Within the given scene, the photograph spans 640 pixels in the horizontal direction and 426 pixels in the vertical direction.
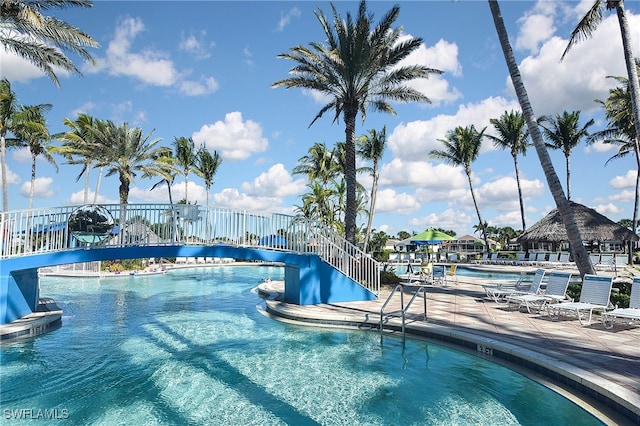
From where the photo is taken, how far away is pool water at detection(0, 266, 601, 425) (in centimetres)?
518

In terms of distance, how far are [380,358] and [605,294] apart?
540cm

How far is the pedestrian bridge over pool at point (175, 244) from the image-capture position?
408 inches

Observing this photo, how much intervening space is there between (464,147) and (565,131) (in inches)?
390

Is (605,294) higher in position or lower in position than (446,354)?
higher

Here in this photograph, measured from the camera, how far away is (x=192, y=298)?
1641 centimetres

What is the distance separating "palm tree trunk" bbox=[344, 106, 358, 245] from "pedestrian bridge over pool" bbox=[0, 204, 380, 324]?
213 cm

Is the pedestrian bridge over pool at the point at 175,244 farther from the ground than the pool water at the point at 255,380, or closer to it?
farther from the ground

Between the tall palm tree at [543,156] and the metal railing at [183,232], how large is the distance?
5.93 meters

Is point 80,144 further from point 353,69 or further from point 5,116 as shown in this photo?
point 353,69

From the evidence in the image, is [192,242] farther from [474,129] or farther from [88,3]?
[474,129]

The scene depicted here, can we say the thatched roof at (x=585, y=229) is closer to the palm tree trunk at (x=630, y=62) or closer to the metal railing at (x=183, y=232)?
the palm tree trunk at (x=630, y=62)

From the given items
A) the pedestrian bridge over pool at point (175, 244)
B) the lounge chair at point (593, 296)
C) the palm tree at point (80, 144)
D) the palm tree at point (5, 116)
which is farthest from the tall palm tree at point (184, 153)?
the lounge chair at point (593, 296)

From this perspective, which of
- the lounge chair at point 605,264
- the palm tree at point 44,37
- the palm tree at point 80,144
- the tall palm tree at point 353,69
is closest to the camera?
the palm tree at point 44,37

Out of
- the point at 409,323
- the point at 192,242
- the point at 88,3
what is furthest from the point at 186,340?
the point at 88,3
